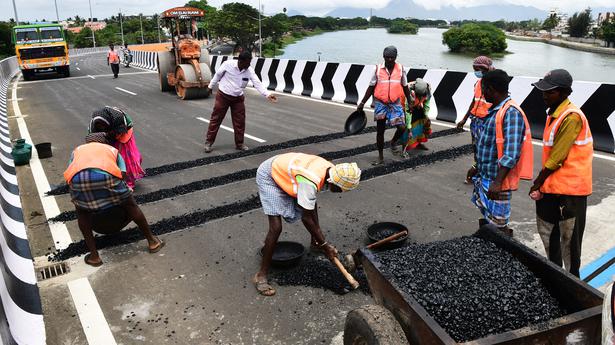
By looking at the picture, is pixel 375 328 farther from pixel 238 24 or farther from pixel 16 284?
pixel 238 24

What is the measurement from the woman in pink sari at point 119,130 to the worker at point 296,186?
2.39m

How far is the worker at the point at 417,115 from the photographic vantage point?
298 inches

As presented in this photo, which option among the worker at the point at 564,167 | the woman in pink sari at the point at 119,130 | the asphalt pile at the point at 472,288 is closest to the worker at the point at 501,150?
the worker at the point at 564,167

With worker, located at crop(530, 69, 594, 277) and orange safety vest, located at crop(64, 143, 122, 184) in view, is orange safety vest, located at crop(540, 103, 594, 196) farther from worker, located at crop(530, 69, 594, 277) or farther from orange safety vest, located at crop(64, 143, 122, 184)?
orange safety vest, located at crop(64, 143, 122, 184)

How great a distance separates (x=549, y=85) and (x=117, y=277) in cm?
419

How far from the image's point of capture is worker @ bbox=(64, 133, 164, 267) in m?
4.28

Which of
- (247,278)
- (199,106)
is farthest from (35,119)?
(247,278)

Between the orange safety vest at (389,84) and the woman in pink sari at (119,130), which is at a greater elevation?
the orange safety vest at (389,84)

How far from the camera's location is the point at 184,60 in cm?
1571

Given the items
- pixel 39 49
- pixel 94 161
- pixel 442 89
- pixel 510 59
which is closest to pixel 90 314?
pixel 94 161

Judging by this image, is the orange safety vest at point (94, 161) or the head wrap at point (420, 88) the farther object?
the head wrap at point (420, 88)

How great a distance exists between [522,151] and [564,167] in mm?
334

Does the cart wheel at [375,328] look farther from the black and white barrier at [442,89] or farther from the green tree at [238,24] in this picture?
the green tree at [238,24]

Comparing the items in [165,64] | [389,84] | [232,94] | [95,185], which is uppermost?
[165,64]
